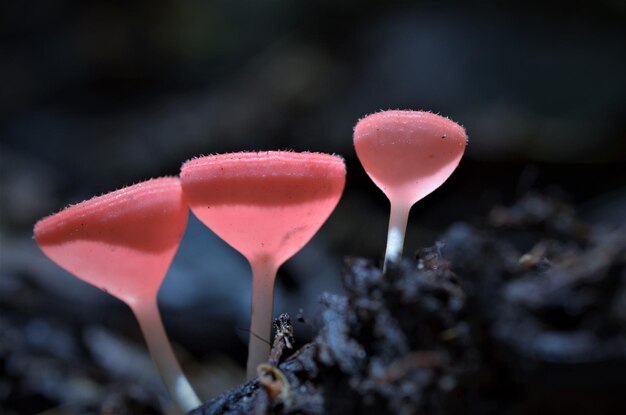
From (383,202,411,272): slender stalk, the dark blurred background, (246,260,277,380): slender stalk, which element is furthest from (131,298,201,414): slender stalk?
the dark blurred background

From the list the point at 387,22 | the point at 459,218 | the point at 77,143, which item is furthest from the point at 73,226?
the point at 77,143

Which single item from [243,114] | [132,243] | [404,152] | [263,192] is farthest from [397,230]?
[243,114]

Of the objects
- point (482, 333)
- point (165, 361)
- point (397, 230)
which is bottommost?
point (482, 333)

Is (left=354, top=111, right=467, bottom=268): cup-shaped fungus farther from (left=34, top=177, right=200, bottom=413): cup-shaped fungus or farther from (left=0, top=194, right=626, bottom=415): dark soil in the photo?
(left=34, top=177, right=200, bottom=413): cup-shaped fungus

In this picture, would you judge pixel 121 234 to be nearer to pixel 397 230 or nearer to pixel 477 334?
pixel 397 230

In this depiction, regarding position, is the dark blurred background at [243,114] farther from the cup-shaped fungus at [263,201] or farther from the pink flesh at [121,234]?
the cup-shaped fungus at [263,201]

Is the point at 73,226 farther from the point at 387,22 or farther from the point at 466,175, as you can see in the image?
the point at 387,22
